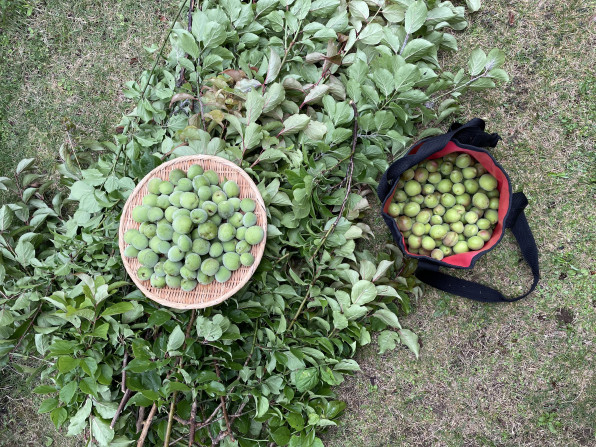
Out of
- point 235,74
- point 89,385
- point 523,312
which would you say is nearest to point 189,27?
point 235,74

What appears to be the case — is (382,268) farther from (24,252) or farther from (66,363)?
(24,252)

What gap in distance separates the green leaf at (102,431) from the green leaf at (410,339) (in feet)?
4.30

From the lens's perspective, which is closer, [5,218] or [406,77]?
[406,77]

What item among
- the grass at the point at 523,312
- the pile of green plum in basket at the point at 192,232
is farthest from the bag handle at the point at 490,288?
the pile of green plum in basket at the point at 192,232

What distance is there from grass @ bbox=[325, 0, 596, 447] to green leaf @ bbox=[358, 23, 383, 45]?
0.52 metres

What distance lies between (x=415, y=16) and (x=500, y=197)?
34.3 inches

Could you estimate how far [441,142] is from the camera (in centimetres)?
171

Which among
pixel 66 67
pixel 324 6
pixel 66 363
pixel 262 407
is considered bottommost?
pixel 262 407

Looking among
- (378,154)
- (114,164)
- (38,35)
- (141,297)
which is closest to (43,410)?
(141,297)

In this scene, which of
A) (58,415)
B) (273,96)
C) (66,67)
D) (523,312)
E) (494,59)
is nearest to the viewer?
(58,415)

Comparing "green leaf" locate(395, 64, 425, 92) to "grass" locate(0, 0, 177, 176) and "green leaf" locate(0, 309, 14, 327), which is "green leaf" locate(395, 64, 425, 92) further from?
"green leaf" locate(0, 309, 14, 327)

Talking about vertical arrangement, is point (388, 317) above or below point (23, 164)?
below

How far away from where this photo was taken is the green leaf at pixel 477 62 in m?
1.81

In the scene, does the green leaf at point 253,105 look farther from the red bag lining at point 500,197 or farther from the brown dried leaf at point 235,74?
the red bag lining at point 500,197
